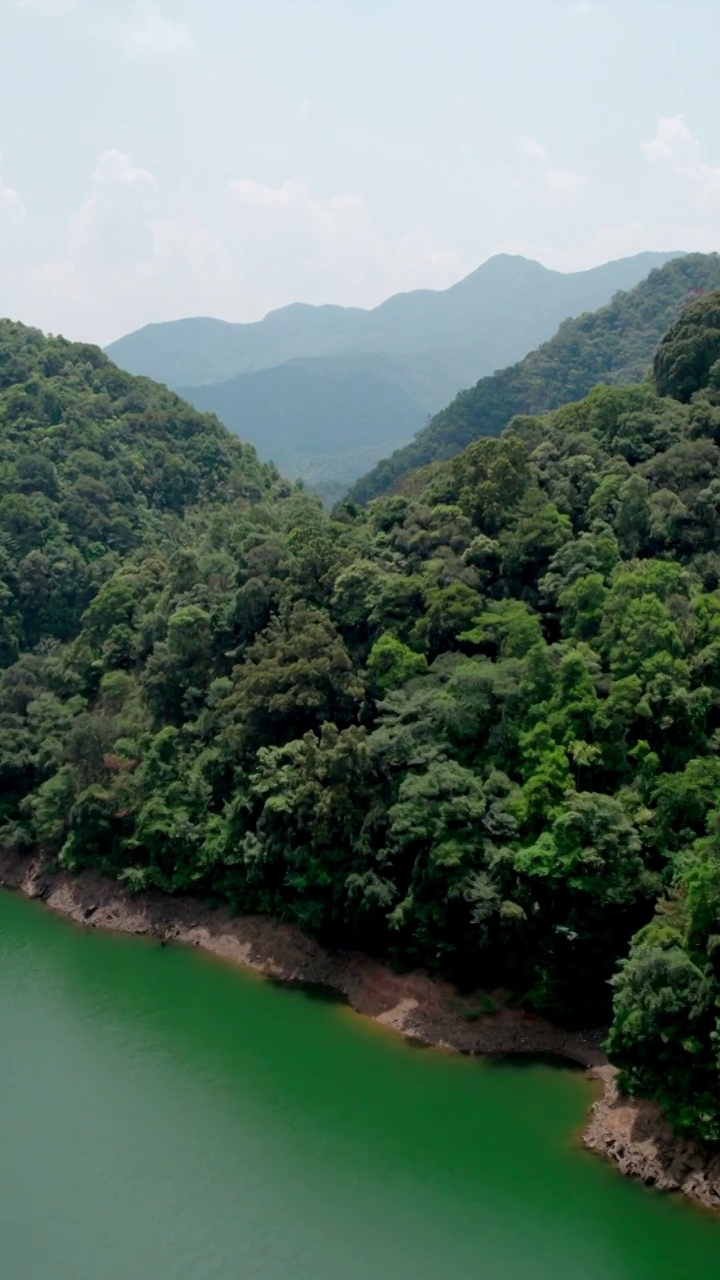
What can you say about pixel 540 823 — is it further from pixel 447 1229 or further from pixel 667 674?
pixel 447 1229

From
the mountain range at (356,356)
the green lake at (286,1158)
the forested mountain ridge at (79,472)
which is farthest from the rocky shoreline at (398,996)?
the mountain range at (356,356)

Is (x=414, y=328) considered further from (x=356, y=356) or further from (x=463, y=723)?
(x=463, y=723)

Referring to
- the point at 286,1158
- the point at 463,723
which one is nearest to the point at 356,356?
the point at 463,723

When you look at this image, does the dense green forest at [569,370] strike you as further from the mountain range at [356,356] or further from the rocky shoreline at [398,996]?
the rocky shoreline at [398,996]

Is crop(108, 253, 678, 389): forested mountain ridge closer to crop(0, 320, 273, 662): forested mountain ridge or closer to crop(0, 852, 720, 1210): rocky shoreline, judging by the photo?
crop(0, 320, 273, 662): forested mountain ridge

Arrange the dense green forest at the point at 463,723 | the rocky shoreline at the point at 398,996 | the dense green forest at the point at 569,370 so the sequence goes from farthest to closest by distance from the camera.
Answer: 1. the dense green forest at the point at 569,370
2. the dense green forest at the point at 463,723
3. the rocky shoreline at the point at 398,996

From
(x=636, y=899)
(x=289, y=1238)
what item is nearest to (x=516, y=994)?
(x=636, y=899)
